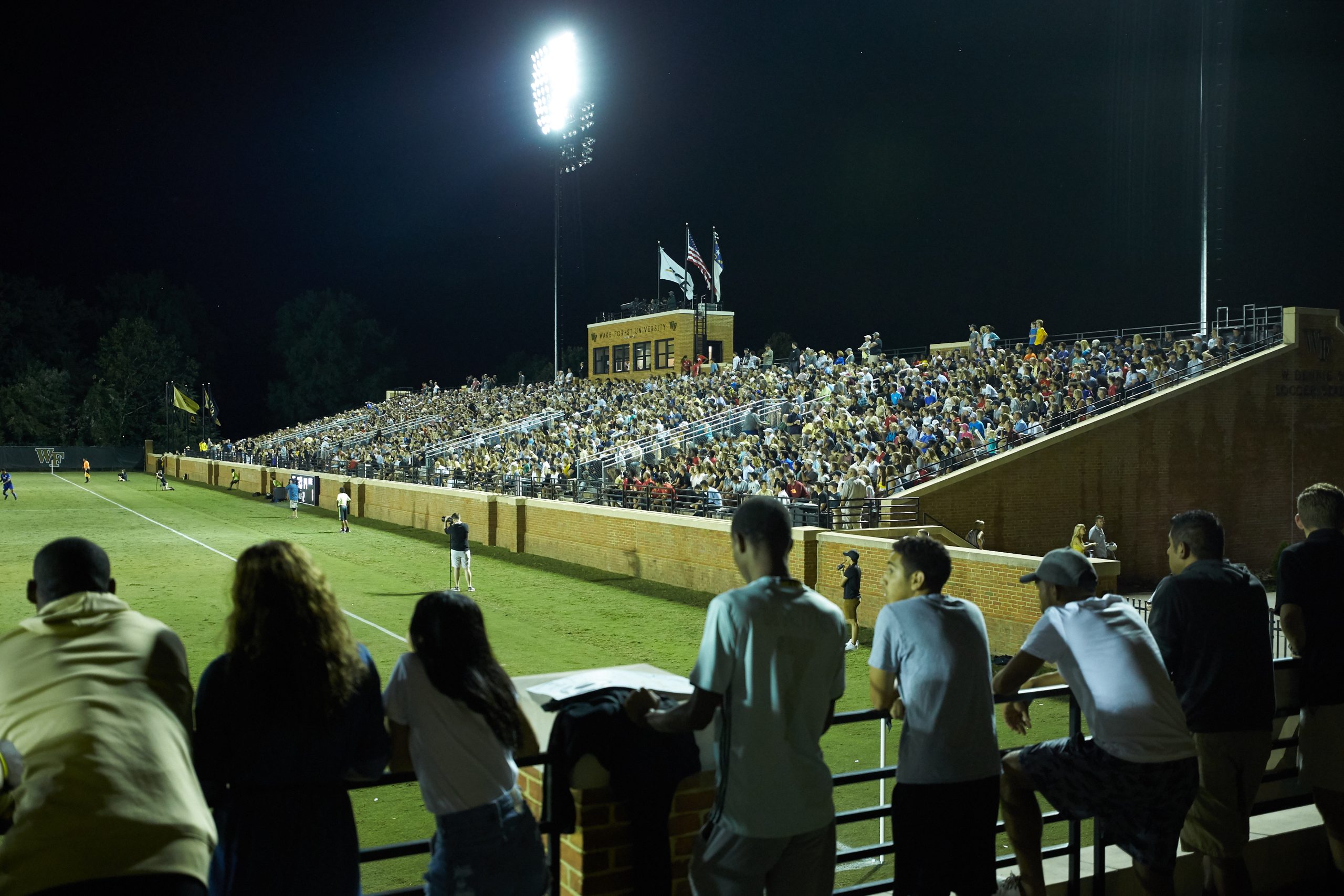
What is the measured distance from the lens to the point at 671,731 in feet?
10.6

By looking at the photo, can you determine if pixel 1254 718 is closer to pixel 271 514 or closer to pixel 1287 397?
pixel 1287 397

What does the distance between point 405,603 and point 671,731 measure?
1843 cm

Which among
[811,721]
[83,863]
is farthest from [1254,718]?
[83,863]

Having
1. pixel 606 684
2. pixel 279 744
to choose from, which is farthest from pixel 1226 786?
pixel 279 744

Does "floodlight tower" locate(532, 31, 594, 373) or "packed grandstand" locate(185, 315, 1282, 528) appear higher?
"floodlight tower" locate(532, 31, 594, 373)

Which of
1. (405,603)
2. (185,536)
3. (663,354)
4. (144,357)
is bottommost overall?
(405,603)

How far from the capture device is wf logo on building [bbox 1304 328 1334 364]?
83.3ft

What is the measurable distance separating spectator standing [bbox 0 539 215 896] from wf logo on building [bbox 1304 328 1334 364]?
28.6m

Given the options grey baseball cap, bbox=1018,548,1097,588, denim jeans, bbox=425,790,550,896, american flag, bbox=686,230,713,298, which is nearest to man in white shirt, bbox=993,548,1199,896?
grey baseball cap, bbox=1018,548,1097,588

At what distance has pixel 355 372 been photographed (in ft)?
371

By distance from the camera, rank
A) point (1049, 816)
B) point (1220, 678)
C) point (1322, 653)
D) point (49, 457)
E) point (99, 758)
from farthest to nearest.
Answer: point (49, 457), point (1322, 653), point (1049, 816), point (1220, 678), point (99, 758)

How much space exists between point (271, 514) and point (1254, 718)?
4383cm

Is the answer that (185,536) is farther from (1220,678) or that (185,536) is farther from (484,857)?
(1220,678)

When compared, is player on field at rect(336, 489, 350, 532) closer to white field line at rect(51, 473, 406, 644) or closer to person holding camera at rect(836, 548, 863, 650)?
white field line at rect(51, 473, 406, 644)
